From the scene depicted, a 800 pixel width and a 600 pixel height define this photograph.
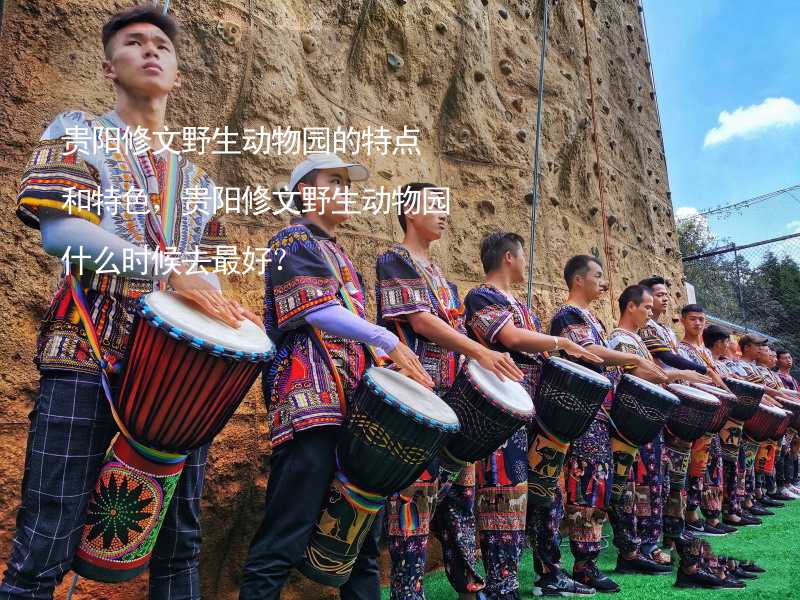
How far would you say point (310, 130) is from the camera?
387 centimetres

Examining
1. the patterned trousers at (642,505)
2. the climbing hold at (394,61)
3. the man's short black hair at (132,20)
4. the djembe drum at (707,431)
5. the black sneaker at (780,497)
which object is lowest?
→ the black sneaker at (780,497)

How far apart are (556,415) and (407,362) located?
1.37 meters

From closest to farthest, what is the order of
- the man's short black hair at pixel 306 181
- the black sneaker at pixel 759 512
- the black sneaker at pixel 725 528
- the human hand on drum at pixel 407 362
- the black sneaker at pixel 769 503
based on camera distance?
the human hand on drum at pixel 407 362 < the man's short black hair at pixel 306 181 < the black sneaker at pixel 725 528 < the black sneaker at pixel 759 512 < the black sneaker at pixel 769 503

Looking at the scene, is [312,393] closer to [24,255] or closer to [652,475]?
[24,255]

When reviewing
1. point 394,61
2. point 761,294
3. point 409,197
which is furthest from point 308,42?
point 761,294

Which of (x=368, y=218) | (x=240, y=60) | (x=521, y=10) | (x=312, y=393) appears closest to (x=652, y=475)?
(x=368, y=218)

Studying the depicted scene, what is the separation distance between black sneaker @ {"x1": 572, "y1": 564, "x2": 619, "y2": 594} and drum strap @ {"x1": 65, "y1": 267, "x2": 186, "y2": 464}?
263cm

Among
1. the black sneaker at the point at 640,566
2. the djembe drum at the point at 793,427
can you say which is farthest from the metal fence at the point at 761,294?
the black sneaker at the point at 640,566

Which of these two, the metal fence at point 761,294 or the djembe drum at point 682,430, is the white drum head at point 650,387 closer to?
the djembe drum at point 682,430

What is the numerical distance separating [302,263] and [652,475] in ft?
10.1

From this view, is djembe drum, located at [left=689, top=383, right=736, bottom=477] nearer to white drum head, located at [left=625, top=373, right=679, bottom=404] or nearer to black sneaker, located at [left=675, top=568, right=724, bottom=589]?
white drum head, located at [left=625, top=373, right=679, bottom=404]

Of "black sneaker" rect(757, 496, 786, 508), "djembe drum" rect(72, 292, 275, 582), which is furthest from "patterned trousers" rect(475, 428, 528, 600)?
"black sneaker" rect(757, 496, 786, 508)

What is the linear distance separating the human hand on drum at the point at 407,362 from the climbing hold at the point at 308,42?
2.59 meters

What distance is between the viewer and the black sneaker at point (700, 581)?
133 inches
